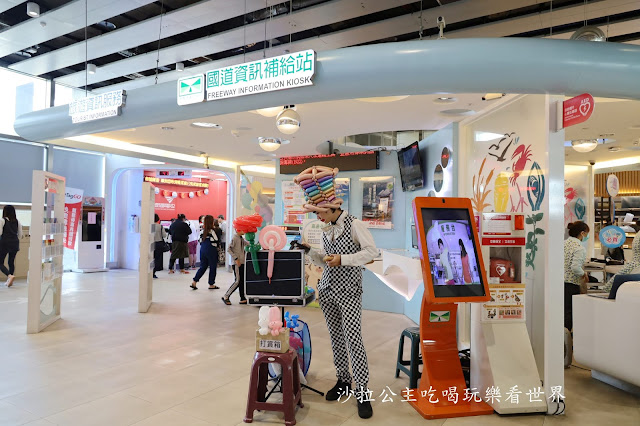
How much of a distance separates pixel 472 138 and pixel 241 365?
350 centimetres

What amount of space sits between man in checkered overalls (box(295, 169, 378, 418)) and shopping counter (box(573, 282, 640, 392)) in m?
2.14

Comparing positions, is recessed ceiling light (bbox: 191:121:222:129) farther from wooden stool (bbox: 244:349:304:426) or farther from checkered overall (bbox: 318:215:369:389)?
wooden stool (bbox: 244:349:304:426)

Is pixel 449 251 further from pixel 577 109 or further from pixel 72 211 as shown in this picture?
pixel 72 211

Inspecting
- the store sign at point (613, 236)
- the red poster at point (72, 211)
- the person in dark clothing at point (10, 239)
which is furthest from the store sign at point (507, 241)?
the red poster at point (72, 211)

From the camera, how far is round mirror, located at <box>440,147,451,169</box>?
5.44 metres

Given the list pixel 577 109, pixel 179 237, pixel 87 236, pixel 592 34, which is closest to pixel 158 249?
pixel 179 237

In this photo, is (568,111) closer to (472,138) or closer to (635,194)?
(472,138)

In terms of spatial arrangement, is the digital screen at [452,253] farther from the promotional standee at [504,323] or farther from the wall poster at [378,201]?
the wall poster at [378,201]

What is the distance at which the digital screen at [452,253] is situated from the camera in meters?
3.26

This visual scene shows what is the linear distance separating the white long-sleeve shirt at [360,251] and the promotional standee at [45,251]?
3.80m

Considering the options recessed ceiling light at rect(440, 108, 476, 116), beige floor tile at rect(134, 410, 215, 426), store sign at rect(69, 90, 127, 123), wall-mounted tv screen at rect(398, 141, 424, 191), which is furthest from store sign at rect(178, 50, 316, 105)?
beige floor tile at rect(134, 410, 215, 426)

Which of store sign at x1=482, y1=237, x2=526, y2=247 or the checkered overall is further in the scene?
store sign at x1=482, y1=237, x2=526, y2=247

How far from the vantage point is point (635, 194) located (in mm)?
10562

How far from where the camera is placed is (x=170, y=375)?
395 centimetres
